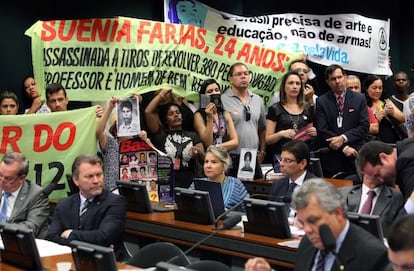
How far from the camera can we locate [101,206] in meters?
4.87

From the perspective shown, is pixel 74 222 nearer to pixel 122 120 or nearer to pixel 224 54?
pixel 122 120

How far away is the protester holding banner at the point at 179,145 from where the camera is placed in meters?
6.90

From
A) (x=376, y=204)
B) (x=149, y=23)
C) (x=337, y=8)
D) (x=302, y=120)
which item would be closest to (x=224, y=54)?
(x=149, y=23)

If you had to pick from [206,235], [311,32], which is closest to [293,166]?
[206,235]

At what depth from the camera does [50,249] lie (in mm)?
4508

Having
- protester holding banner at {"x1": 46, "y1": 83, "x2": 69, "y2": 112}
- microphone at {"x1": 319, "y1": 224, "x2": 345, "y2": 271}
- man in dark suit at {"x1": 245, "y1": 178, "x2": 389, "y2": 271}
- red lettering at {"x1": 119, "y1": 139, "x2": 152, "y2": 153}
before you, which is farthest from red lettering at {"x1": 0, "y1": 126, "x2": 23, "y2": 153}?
microphone at {"x1": 319, "y1": 224, "x2": 345, "y2": 271}

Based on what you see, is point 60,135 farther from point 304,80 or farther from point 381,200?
point 381,200

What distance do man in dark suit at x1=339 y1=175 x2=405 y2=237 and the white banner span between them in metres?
4.89

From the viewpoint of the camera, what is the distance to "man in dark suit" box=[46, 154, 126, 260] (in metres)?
4.79

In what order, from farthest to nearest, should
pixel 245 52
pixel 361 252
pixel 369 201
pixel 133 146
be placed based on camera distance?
pixel 245 52
pixel 133 146
pixel 369 201
pixel 361 252

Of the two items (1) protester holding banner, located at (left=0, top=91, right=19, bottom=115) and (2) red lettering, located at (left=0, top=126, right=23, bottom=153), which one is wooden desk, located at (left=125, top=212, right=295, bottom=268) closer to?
(2) red lettering, located at (left=0, top=126, right=23, bottom=153)

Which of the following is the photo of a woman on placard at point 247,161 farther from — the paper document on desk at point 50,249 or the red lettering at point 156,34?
the paper document on desk at point 50,249

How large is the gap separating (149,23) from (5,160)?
3287 millimetres

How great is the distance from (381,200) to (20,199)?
2.50m
